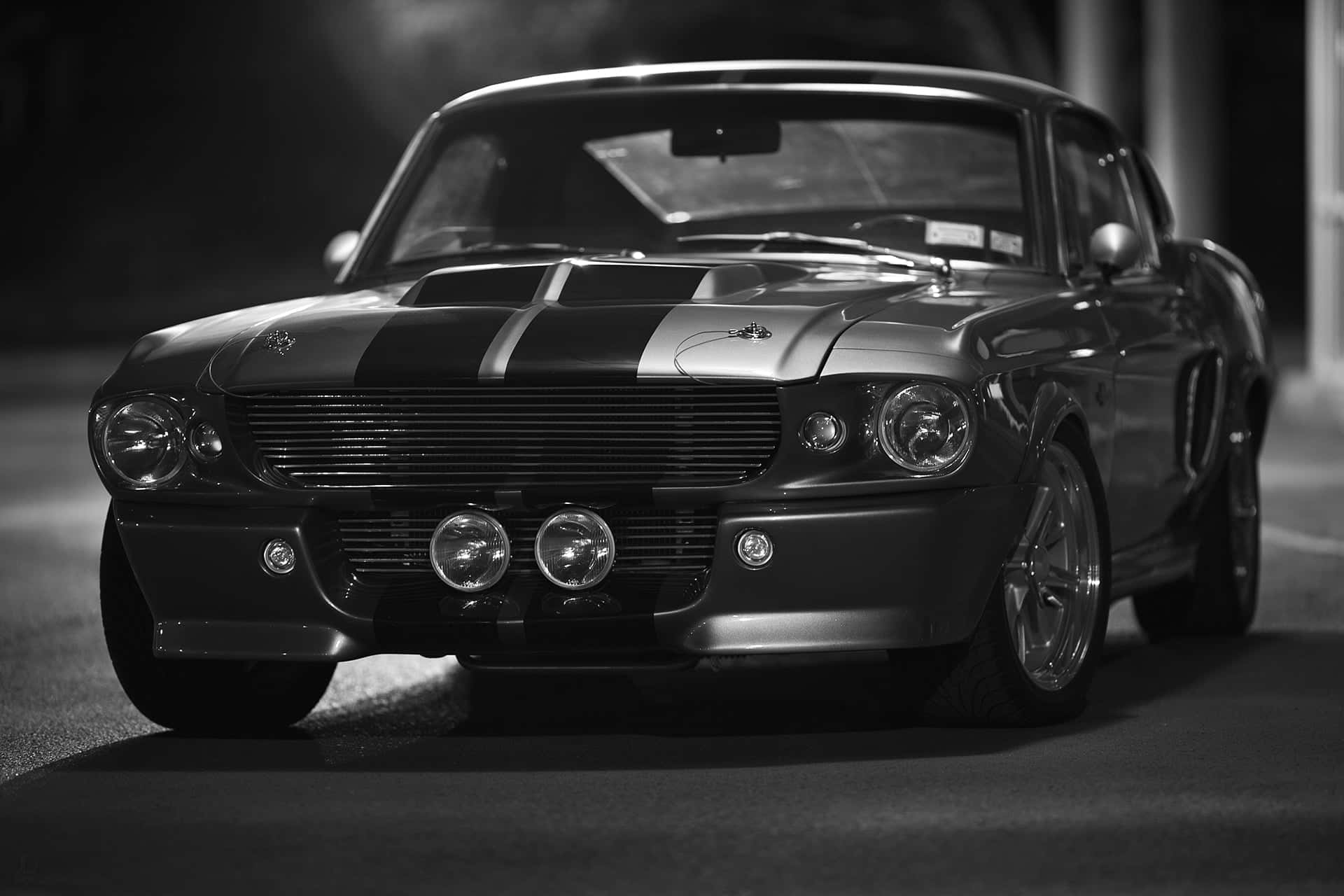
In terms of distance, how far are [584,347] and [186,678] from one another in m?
1.33

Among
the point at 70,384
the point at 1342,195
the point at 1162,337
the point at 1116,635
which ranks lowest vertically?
the point at 70,384

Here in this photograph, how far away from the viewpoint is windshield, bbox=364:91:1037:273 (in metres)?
6.62

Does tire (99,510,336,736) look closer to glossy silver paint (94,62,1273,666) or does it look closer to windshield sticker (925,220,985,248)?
glossy silver paint (94,62,1273,666)

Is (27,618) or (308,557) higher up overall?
(308,557)

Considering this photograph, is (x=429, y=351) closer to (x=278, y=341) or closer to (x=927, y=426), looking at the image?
(x=278, y=341)

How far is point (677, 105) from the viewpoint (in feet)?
22.7

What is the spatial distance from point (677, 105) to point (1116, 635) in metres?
2.15

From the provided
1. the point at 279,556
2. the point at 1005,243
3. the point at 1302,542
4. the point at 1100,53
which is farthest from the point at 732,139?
the point at 1100,53

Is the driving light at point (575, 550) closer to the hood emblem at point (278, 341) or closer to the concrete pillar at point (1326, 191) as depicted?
the hood emblem at point (278, 341)

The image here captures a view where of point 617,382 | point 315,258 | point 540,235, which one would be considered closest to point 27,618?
point 540,235

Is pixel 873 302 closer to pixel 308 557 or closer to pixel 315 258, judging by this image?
pixel 308 557

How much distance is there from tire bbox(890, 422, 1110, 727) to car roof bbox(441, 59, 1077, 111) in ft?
4.50

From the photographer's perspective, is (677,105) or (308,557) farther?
(677,105)

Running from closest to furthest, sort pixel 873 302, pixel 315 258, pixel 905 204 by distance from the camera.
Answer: pixel 873 302 → pixel 905 204 → pixel 315 258
